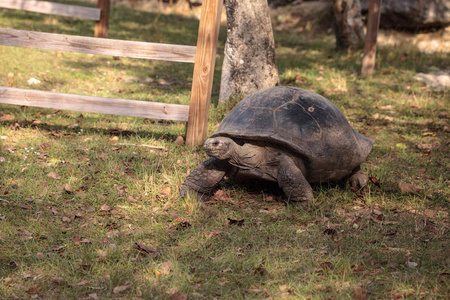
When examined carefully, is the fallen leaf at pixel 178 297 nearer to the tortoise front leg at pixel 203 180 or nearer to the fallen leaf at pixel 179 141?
the tortoise front leg at pixel 203 180

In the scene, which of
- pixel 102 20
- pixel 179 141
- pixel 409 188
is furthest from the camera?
pixel 102 20

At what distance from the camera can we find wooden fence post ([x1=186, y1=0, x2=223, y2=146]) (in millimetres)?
5422

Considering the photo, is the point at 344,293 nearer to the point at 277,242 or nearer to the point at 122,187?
the point at 277,242

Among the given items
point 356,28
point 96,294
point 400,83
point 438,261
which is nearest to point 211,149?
point 96,294

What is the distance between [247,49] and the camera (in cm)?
711

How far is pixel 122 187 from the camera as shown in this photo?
15.3 ft

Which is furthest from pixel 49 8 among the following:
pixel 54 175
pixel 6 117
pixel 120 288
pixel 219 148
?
pixel 120 288

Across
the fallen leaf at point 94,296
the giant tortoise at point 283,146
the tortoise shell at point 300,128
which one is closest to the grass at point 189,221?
the fallen leaf at point 94,296

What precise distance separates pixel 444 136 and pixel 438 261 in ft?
12.5

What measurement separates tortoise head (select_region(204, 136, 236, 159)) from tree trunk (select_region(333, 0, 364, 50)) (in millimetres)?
8434

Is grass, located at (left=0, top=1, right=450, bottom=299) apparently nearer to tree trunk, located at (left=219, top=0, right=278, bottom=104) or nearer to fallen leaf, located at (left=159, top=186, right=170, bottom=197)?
fallen leaf, located at (left=159, top=186, right=170, bottom=197)

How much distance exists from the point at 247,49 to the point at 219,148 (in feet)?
11.0

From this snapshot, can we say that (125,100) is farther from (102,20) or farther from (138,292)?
(102,20)

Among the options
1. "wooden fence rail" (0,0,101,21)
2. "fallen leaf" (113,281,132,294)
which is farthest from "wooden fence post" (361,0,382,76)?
"fallen leaf" (113,281,132,294)
